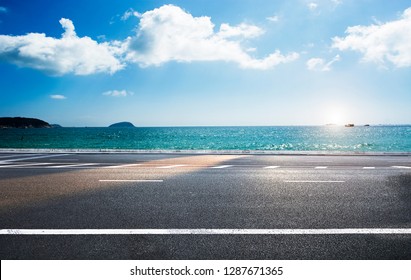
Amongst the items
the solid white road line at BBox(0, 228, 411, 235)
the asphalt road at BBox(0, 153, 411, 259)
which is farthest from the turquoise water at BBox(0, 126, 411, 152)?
the solid white road line at BBox(0, 228, 411, 235)

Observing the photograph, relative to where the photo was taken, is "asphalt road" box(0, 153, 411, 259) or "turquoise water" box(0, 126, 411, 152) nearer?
"asphalt road" box(0, 153, 411, 259)

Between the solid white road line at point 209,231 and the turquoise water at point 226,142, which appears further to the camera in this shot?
the turquoise water at point 226,142

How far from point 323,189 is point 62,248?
603cm

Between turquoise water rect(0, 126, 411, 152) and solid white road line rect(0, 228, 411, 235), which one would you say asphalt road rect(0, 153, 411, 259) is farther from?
turquoise water rect(0, 126, 411, 152)

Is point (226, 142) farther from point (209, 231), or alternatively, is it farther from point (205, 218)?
point (209, 231)

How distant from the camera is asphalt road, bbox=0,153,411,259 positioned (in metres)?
3.31

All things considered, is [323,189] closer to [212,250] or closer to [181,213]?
[181,213]

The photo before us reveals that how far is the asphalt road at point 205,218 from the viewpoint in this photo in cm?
331

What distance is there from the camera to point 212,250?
331 centimetres

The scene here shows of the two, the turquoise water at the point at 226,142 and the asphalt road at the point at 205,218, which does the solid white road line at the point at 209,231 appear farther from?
the turquoise water at the point at 226,142

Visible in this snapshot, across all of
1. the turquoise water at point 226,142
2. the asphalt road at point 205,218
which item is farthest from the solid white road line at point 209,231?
the turquoise water at point 226,142

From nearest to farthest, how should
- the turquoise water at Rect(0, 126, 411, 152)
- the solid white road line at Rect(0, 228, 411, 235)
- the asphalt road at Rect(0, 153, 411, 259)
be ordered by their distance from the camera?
the asphalt road at Rect(0, 153, 411, 259), the solid white road line at Rect(0, 228, 411, 235), the turquoise water at Rect(0, 126, 411, 152)
